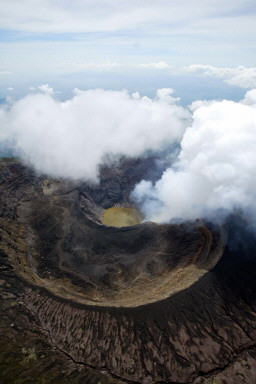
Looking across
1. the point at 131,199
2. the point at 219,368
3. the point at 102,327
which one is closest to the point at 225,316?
the point at 219,368

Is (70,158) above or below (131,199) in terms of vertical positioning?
above

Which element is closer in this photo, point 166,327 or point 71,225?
point 166,327

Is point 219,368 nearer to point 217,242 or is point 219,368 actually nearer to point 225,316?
point 225,316

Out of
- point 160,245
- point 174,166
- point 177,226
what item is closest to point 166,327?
point 160,245

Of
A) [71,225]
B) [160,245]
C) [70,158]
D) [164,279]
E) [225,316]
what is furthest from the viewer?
[70,158]

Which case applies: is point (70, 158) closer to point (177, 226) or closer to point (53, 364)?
point (177, 226)

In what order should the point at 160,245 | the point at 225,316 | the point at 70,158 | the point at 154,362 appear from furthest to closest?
the point at 70,158 → the point at 160,245 → the point at 225,316 → the point at 154,362
